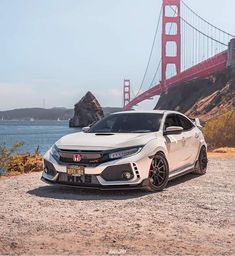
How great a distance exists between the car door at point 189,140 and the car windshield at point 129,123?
0.75 m

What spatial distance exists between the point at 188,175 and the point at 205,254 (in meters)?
5.57

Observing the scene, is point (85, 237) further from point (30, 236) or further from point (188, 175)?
point (188, 175)

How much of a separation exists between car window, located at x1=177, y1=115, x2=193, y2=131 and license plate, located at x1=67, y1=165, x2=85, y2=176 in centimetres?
278

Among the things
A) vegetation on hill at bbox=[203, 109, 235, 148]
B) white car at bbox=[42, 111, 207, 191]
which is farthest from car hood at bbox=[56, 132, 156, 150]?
vegetation on hill at bbox=[203, 109, 235, 148]

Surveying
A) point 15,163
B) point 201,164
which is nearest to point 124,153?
point 201,164

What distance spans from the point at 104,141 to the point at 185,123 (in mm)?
2560

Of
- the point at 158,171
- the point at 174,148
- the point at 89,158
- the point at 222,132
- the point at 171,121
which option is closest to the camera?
the point at 89,158

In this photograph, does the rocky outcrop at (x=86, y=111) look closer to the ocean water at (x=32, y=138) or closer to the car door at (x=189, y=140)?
the ocean water at (x=32, y=138)

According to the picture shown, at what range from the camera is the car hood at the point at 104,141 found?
7.45m

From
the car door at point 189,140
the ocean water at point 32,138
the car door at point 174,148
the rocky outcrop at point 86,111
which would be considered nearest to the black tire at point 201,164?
the car door at point 189,140

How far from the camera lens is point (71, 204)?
674 cm

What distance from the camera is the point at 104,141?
25.0 ft

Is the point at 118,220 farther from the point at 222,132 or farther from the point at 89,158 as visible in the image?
the point at 222,132

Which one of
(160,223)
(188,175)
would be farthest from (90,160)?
(188,175)
